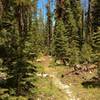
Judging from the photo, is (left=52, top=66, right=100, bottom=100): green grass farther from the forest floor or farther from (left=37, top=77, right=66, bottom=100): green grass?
(left=37, top=77, right=66, bottom=100): green grass

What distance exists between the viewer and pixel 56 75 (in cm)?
2333

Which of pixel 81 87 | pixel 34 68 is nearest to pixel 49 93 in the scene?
pixel 34 68

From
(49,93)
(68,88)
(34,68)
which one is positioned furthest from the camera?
(68,88)

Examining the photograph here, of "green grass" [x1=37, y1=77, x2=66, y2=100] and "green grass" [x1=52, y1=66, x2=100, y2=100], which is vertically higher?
"green grass" [x1=37, y1=77, x2=66, y2=100]

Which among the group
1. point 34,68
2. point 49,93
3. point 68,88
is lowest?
point 68,88

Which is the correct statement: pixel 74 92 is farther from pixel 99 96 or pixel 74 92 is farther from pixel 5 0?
pixel 5 0

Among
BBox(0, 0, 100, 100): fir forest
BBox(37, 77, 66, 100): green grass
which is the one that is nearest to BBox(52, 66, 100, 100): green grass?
BBox(0, 0, 100, 100): fir forest

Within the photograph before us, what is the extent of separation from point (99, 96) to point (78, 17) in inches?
1274

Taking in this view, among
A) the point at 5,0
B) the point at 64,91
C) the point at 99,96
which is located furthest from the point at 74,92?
the point at 5,0

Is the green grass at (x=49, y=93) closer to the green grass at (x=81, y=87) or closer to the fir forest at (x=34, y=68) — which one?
the fir forest at (x=34, y=68)

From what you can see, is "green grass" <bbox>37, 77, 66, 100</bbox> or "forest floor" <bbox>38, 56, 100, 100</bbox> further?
"forest floor" <bbox>38, 56, 100, 100</bbox>

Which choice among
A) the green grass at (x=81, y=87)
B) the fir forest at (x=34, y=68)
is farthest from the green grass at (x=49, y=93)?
the green grass at (x=81, y=87)

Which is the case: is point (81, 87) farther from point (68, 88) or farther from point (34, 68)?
point (34, 68)

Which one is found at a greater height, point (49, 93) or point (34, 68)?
point (34, 68)
